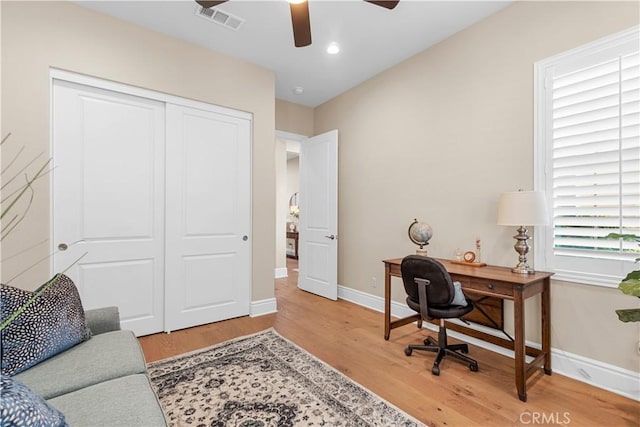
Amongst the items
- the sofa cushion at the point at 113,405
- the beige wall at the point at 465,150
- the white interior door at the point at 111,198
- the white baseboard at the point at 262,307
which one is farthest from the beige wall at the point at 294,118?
the sofa cushion at the point at 113,405

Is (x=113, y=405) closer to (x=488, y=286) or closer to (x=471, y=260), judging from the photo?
(x=488, y=286)

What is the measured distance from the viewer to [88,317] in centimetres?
193

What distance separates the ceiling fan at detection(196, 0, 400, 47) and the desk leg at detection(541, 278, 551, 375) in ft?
7.68

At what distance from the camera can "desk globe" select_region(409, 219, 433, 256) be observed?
10.0 feet

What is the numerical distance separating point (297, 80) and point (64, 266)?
3.20m

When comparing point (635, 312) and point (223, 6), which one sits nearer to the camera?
point (635, 312)

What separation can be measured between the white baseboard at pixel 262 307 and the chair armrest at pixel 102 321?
1714mm

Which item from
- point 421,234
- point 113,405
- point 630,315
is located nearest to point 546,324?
point 630,315

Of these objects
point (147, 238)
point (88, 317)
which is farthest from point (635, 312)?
point (147, 238)

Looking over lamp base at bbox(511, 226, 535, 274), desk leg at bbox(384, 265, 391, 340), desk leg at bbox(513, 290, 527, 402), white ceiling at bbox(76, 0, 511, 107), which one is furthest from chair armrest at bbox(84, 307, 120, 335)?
lamp base at bbox(511, 226, 535, 274)

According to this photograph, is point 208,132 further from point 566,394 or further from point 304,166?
point 566,394

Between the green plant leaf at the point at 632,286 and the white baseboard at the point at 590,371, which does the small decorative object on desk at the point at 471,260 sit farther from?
the green plant leaf at the point at 632,286

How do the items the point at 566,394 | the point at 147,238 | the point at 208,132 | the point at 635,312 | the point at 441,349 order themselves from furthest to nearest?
the point at 208,132 → the point at 147,238 → the point at 441,349 → the point at 566,394 → the point at 635,312

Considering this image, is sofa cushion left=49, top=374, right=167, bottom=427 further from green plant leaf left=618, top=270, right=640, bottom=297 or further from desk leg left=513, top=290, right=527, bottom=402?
green plant leaf left=618, top=270, right=640, bottom=297
